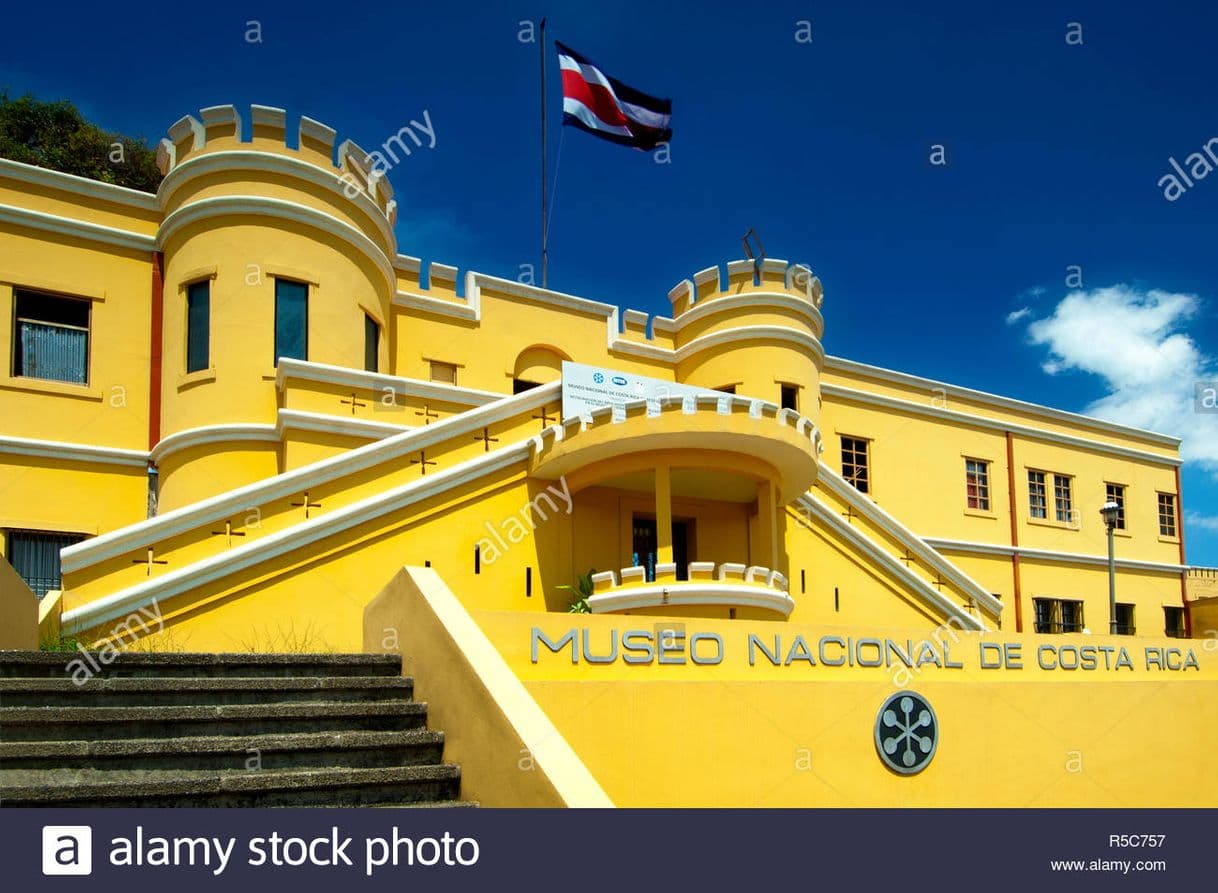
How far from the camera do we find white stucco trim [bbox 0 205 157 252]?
16.6 metres

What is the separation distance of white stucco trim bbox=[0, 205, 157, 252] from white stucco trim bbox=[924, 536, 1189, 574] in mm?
17910

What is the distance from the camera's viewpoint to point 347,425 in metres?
15.8

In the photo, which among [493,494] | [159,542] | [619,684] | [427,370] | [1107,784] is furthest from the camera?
[427,370]

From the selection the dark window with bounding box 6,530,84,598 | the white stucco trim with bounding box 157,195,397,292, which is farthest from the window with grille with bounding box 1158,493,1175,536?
the dark window with bounding box 6,530,84,598

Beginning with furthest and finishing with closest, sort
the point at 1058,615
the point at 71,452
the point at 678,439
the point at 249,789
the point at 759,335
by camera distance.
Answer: the point at 1058,615 → the point at 759,335 → the point at 71,452 → the point at 678,439 → the point at 249,789

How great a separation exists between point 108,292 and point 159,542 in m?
7.27

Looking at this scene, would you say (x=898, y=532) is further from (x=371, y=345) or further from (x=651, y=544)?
(x=371, y=345)

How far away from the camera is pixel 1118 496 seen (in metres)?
29.6

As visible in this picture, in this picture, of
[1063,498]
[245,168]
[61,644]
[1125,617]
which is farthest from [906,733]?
[1125,617]

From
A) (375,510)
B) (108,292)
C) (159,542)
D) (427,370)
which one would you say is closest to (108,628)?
(159,542)

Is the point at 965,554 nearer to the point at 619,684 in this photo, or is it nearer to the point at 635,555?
the point at 635,555

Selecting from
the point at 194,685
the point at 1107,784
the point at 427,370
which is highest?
the point at 427,370

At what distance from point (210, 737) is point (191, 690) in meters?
0.58

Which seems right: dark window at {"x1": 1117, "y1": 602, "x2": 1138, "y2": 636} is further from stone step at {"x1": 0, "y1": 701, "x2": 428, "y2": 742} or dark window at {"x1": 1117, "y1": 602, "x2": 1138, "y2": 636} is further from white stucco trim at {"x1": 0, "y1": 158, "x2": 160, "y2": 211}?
stone step at {"x1": 0, "y1": 701, "x2": 428, "y2": 742}
